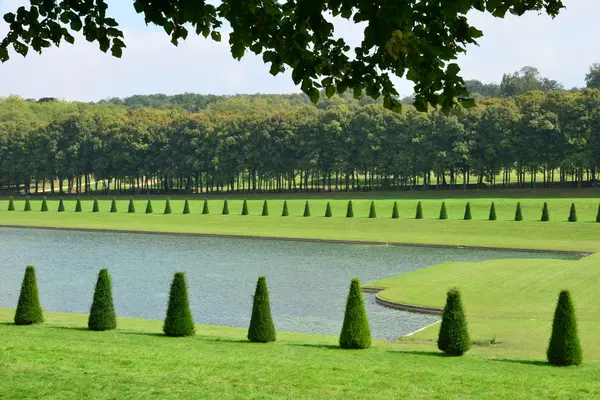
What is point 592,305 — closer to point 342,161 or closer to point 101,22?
point 101,22

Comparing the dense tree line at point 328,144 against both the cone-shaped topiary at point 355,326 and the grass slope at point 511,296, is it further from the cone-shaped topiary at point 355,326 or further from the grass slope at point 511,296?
the cone-shaped topiary at point 355,326

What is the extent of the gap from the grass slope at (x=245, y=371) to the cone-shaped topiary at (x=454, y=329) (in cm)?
29

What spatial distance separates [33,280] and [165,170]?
72031 millimetres

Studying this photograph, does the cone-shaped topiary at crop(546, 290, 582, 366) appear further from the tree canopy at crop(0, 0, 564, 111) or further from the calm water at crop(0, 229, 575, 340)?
the tree canopy at crop(0, 0, 564, 111)

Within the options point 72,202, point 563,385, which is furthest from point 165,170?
point 563,385

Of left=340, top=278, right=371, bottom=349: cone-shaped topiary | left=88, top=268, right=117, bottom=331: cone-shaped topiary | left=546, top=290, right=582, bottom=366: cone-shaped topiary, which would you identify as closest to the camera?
left=546, top=290, right=582, bottom=366: cone-shaped topiary

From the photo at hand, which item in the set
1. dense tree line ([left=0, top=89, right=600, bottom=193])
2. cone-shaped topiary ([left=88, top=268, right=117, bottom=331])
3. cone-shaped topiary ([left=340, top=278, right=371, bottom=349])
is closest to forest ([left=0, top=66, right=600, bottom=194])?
dense tree line ([left=0, top=89, right=600, bottom=193])

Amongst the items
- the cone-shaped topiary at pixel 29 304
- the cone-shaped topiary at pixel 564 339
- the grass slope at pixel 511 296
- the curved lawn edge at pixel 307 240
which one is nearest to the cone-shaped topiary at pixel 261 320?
the grass slope at pixel 511 296

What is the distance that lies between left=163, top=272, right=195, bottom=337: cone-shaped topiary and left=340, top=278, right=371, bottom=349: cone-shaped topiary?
3380 millimetres

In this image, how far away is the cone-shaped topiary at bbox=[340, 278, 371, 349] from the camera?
17.2 meters

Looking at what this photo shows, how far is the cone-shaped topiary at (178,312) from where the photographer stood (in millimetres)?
18016

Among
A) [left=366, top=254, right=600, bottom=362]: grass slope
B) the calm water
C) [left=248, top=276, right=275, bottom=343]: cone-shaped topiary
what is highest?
[left=248, top=276, right=275, bottom=343]: cone-shaped topiary

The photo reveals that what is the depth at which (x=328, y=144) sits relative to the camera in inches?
3307

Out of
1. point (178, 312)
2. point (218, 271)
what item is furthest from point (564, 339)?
point (218, 271)
